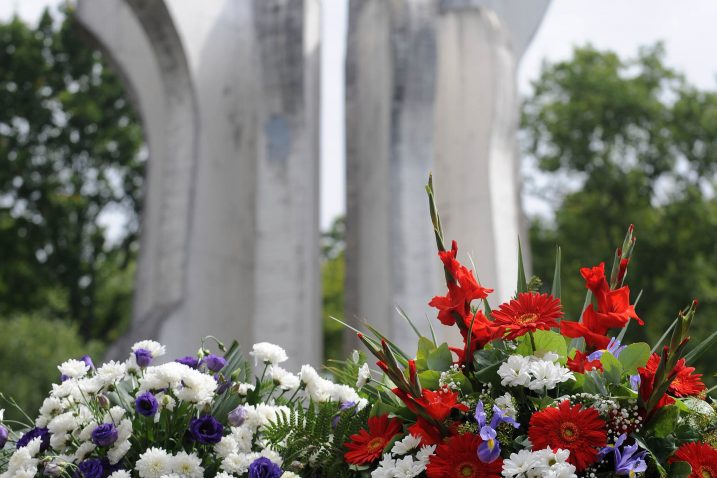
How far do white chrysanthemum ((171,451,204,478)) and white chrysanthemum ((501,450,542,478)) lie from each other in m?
0.76

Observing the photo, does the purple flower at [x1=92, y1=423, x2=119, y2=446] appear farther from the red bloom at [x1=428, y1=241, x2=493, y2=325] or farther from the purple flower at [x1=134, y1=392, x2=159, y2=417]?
the red bloom at [x1=428, y1=241, x2=493, y2=325]

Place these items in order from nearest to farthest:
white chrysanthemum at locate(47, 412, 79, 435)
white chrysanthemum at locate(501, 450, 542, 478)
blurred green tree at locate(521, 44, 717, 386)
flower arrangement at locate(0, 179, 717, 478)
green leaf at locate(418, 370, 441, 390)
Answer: white chrysanthemum at locate(501, 450, 542, 478) → flower arrangement at locate(0, 179, 717, 478) → green leaf at locate(418, 370, 441, 390) → white chrysanthemum at locate(47, 412, 79, 435) → blurred green tree at locate(521, 44, 717, 386)

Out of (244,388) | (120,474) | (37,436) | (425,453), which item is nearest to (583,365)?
(425,453)

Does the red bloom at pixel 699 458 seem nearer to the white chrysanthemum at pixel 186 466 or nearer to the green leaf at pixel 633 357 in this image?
the green leaf at pixel 633 357

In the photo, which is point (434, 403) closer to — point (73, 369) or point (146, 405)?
point (146, 405)

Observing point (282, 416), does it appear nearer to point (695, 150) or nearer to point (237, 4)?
point (237, 4)

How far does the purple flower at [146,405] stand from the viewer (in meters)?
2.53

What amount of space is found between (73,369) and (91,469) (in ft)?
1.38

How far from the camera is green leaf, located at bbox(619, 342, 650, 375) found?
2.38m

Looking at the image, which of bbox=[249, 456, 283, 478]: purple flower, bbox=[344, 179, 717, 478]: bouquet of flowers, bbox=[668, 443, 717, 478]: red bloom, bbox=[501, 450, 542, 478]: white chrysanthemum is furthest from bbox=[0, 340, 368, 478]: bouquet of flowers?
bbox=[668, 443, 717, 478]: red bloom

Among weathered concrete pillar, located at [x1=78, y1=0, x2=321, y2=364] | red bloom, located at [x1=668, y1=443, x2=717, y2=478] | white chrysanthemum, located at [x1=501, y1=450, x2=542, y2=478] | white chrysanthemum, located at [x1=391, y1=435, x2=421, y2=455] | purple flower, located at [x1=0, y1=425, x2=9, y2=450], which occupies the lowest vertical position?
red bloom, located at [x1=668, y1=443, x2=717, y2=478]

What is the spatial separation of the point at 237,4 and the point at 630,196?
42.2 feet

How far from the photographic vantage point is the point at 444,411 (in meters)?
2.25

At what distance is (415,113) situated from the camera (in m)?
10.4
